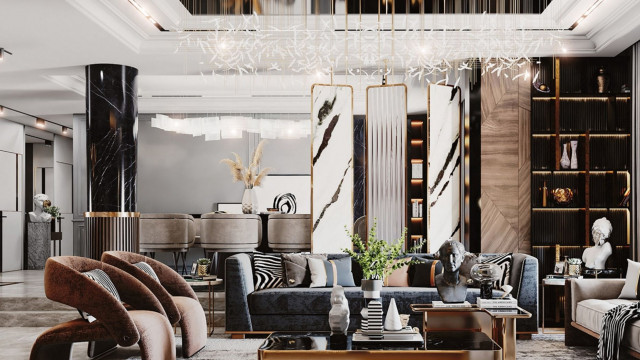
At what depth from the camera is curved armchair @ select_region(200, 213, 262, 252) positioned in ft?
28.2

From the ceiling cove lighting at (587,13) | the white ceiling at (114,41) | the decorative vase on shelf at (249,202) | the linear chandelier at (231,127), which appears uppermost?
the ceiling cove lighting at (587,13)

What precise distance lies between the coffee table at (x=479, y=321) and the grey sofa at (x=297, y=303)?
1264 millimetres

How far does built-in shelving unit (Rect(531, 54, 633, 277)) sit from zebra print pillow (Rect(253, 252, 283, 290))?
3.11 m

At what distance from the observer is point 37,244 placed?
1296cm

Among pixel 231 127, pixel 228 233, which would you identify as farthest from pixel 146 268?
pixel 231 127

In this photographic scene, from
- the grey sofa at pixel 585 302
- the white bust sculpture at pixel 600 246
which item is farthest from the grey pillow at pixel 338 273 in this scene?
the white bust sculpture at pixel 600 246

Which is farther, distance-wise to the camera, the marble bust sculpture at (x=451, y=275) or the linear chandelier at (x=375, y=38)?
the linear chandelier at (x=375, y=38)

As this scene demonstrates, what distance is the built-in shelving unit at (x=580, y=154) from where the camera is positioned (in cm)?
779

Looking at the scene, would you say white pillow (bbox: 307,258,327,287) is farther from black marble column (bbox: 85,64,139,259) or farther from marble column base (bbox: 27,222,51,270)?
marble column base (bbox: 27,222,51,270)

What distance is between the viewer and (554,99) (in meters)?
7.90

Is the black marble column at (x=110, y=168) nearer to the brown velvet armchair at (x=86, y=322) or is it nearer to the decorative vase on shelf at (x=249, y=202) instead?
the decorative vase on shelf at (x=249, y=202)

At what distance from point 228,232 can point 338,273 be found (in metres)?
2.20

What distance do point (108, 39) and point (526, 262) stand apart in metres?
4.83

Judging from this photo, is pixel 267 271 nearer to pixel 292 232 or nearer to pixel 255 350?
pixel 255 350
